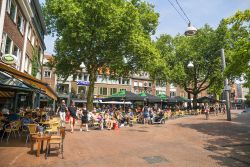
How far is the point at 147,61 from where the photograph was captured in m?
23.7

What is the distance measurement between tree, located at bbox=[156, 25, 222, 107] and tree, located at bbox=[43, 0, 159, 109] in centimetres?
1451

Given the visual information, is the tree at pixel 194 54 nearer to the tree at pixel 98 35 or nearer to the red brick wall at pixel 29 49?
the tree at pixel 98 35

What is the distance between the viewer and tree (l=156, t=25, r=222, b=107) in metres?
37.7

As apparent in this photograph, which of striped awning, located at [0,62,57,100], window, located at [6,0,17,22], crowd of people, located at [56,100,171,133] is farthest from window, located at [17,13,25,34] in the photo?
striped awning, located at [0,62,57,100]

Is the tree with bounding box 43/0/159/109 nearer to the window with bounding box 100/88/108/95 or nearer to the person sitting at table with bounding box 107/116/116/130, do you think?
the person sitting at table with bounding box 107/116/116/130

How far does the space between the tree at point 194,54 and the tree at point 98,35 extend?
14.5 meters

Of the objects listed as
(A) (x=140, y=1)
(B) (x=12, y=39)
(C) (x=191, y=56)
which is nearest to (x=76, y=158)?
(B) (x=12, y=39)

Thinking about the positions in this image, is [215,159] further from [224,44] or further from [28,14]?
[224,44]

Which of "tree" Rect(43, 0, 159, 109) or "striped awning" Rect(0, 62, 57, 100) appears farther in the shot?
"tree" Rect(43, 0, 159, 109)

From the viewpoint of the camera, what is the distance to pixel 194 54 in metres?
38.1

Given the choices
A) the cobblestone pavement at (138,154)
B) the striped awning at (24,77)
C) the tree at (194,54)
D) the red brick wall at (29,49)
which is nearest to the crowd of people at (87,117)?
the cobblestone pavement at (138,154)

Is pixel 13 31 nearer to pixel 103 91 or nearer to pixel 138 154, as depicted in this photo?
pixel 138 154

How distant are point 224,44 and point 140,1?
54.7 feet

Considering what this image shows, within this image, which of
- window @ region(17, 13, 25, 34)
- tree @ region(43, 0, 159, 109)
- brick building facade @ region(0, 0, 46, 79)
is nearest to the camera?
brick building facade @ region(0, 0, 46, 79)
